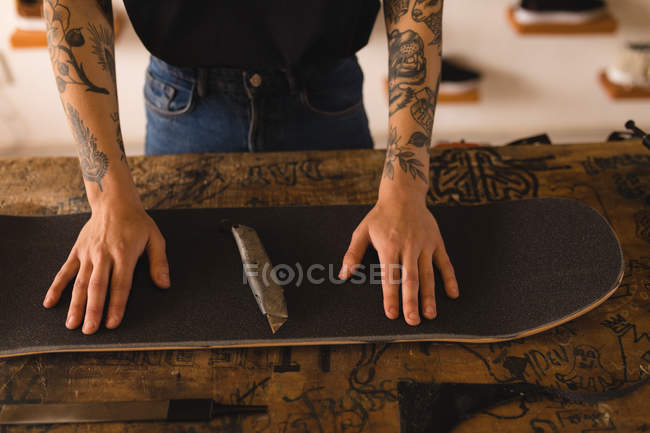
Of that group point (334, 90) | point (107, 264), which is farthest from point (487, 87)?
point (107, 264)

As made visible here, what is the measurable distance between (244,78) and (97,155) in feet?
1.09

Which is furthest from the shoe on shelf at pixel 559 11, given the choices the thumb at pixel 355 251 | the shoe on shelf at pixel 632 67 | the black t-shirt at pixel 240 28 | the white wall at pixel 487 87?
the thumb at pixel 355 251

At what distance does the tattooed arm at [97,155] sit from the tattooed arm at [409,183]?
13.3 inches

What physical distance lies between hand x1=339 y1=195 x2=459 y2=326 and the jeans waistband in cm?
35

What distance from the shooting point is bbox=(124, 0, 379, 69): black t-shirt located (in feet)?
2.90

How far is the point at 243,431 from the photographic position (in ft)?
2.03

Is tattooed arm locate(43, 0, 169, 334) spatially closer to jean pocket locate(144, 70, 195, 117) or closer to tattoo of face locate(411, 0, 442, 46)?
jean pocket locate(144, 70, 195, 117)

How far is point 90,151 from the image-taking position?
81 centimetres

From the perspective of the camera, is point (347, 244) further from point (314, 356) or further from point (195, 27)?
point (195, 27)

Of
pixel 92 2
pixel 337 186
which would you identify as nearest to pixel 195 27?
pixel 92 2

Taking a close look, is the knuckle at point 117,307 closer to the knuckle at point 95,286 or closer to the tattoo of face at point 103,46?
the knuckle at point 95,286

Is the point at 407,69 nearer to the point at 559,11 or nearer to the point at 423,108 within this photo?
the point at 423,108

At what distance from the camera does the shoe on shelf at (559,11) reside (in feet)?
6.14

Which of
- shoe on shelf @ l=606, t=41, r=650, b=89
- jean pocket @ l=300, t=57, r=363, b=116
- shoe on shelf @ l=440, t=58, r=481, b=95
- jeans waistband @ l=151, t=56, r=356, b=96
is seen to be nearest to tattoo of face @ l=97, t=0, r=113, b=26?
jeans waistband @ l=151, t=56, r=356, b=96
